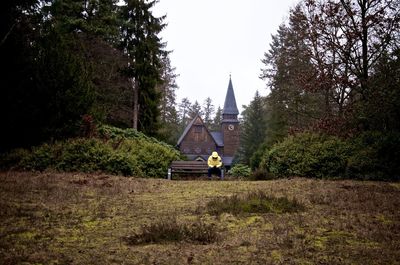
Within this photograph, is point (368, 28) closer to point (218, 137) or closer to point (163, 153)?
point (163, 153)

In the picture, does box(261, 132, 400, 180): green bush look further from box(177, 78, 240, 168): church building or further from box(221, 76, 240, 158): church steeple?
box(221, 76, 240, 158): church steeple

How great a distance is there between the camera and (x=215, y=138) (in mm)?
70750

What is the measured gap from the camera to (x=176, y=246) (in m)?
5.50

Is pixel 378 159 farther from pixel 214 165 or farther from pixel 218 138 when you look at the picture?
pixel 218 138

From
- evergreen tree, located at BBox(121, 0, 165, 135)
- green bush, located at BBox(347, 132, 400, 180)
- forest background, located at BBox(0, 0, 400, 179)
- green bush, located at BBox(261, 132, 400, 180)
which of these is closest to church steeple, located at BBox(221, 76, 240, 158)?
evergreen tree, located at BBox(121, 0, 165, 135)

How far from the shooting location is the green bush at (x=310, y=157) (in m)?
15.8

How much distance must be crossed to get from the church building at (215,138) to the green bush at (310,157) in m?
44.1

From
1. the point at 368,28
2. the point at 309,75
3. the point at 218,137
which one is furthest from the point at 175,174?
the point at 218,137

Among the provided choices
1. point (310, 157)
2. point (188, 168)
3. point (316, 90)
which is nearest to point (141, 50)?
point (188, 168)

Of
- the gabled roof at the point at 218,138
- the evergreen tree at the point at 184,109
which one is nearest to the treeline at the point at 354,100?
the gabled roof at the point at 218,138

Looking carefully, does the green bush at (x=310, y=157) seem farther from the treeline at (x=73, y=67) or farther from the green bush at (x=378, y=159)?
the treeline at (x=73, y=67)

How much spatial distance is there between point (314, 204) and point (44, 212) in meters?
6.23

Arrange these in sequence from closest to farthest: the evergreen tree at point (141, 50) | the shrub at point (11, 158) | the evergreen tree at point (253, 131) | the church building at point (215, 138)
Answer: the shrub at point (11, 158), the evergreen tree at point (141, 50), the evergreen tree at point (253, 131), the church building at point (215, 138)

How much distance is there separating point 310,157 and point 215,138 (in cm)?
5426
